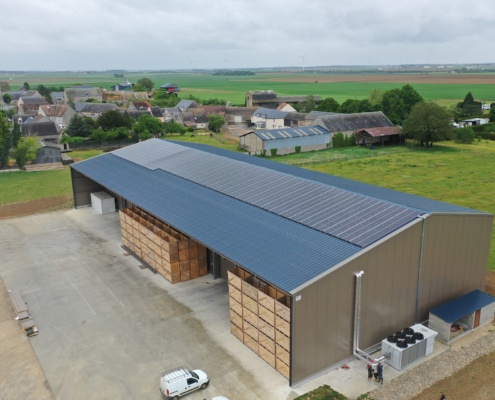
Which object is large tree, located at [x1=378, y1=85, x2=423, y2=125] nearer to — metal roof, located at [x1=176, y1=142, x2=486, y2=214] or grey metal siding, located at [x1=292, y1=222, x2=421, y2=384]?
metal roof, located at [x1=176, y1=142, x2=486, y2=214]

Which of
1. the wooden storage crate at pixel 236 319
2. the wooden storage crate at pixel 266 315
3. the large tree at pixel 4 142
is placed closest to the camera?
the wooden storage crate at pixel 266 315

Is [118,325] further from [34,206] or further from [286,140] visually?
[286,140]

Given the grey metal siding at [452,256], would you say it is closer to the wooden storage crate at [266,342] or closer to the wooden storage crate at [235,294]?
the wooden storage crate at [266,342]

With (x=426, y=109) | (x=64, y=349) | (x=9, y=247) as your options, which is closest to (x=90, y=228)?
(x=9, y=247)

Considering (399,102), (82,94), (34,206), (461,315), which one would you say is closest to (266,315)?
(461,315)

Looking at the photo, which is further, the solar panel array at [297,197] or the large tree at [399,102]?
the large tree at [399,102]

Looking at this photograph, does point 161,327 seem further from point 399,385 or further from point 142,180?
point 142,180

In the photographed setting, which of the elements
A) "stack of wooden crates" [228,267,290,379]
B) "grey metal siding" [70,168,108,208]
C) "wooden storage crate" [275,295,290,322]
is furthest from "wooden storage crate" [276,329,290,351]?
"grey metal siding" [70,168,108,208]

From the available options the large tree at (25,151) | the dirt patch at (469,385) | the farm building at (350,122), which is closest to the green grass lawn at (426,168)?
the farm building at (350,122)
